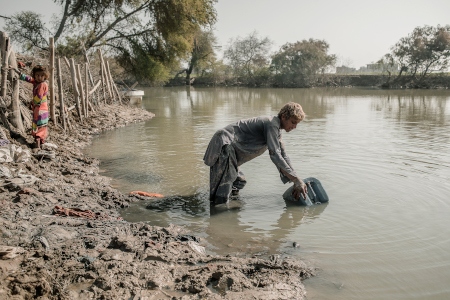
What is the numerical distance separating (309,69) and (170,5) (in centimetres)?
3078

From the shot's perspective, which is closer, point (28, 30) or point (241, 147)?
point (241, 147)

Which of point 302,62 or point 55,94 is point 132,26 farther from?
point 302,62

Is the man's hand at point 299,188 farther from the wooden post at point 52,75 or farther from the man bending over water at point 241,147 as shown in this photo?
the wooden post at point 52,75

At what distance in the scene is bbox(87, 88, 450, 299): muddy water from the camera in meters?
3.73

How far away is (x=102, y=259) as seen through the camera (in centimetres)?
341

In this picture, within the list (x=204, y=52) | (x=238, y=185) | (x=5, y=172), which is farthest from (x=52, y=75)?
(x=204, y=52)

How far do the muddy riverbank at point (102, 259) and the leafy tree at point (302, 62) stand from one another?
4479 centimetres

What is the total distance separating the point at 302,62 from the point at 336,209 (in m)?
44.5

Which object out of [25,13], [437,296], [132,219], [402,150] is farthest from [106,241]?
[25,13]

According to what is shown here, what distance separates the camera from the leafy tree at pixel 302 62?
47719 millimetres

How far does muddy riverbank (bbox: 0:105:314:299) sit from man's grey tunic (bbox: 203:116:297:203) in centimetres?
125

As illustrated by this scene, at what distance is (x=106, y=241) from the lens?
3.82m

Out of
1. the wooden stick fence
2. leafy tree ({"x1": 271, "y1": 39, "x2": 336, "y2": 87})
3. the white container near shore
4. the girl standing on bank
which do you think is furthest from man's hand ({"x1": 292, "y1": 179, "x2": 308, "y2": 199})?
leafy tree ({"x1": 271, "y1": 39, "x2": 336, "y2": 87})

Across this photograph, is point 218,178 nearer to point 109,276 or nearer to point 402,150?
point 109,276
